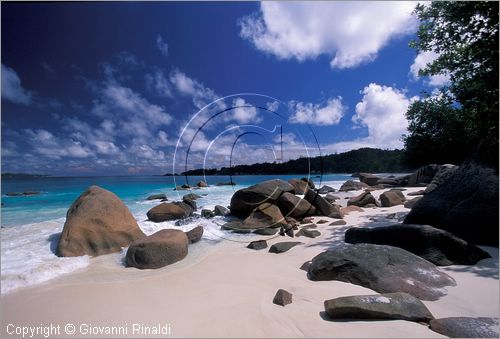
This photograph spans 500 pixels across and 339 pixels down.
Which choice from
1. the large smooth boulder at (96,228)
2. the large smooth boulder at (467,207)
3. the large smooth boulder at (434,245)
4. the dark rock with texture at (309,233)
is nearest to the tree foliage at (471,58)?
the large smooth boulder at (467,207)

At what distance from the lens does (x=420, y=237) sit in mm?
4379

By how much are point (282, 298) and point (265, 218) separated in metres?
5.28

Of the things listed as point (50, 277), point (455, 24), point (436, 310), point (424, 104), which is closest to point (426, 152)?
point (424, 104)

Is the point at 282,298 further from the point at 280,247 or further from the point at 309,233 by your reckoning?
the point at 309,233

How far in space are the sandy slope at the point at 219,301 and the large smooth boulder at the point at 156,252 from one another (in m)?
0.19

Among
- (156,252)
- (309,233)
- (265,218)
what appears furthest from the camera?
(265,218)

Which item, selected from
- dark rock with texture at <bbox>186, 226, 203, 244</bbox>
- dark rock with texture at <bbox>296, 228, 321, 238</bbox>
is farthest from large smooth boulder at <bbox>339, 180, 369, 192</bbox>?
dark rock with texture at <bbox>186, 226, 203, 244</bbox>

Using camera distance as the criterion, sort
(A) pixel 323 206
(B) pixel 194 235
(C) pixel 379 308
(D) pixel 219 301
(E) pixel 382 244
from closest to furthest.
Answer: (C) pixel 379 308 < (D) pixel 219 301 < (E) pixel 382 244 < (B) pixel 194 235 < (A) pixel 323 206

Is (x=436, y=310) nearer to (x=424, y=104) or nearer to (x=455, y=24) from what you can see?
(x=455, y=24)

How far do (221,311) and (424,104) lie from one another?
1774 cm

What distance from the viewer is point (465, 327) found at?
2.48 meters

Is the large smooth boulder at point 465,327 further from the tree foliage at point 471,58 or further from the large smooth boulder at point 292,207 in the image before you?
the large smooth boulder at point 292,207

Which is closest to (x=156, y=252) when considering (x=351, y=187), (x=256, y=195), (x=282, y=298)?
(x=282, y=298)

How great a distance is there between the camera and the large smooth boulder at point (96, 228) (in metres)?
5.66
